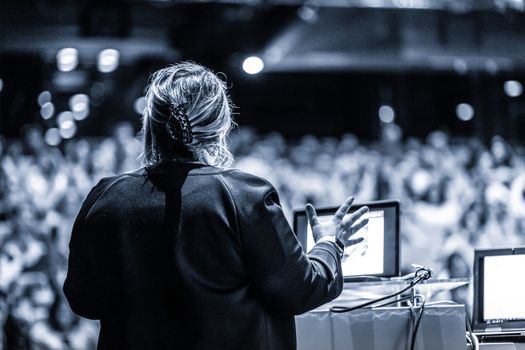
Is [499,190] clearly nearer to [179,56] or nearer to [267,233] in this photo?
[179,56]

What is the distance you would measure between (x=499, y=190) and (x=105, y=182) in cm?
535

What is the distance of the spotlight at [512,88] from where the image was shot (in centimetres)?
777

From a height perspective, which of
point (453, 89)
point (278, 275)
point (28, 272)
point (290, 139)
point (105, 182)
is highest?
point (453, 89)

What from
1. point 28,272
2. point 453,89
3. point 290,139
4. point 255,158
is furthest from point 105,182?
point 453,89

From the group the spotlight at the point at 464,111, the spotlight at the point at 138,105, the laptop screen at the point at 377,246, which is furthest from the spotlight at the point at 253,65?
the laptop screen at the point at 377,246

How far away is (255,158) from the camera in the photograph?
693 cm

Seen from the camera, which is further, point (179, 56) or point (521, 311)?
point (179, 56)

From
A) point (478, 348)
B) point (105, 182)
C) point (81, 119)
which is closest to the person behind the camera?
point (105, 182)

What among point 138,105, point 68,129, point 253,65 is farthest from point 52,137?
point 253,65

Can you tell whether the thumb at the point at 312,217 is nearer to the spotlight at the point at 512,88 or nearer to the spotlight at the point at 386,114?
the spotlight at the point at 386,114

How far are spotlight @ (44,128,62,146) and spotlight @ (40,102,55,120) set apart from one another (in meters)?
0.21

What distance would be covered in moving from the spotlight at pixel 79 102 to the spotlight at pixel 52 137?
42cm

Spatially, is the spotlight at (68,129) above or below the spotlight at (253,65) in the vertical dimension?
below

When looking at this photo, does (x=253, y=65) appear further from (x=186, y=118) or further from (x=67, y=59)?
(x=186, y=118)
